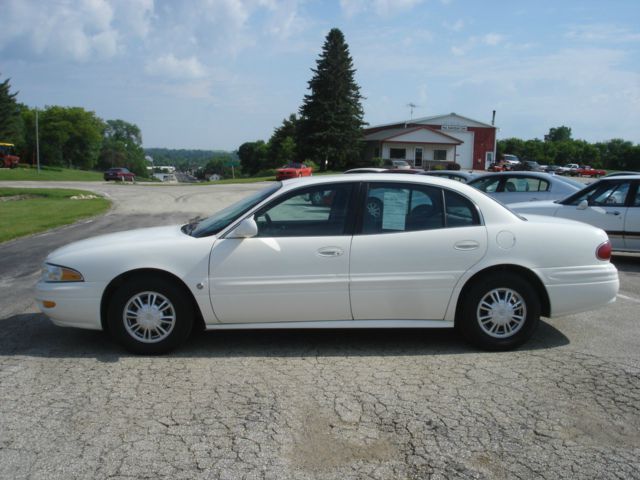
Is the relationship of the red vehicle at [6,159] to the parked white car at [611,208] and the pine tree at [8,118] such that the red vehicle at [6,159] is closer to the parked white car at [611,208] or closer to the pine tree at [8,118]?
the pine tree at [8,118]

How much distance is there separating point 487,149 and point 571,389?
Result: 236ft

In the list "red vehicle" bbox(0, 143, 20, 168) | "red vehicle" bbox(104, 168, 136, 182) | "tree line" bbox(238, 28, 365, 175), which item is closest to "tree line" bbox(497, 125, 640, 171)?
"tree line" bbox(238, 28, 365, 175)

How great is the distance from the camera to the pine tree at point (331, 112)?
6081 cm

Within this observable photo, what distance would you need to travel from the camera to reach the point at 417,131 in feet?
213

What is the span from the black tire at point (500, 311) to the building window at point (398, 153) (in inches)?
2436

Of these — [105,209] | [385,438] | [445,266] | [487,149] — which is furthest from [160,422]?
[487,149]

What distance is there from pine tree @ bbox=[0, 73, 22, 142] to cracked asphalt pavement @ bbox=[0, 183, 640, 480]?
83601 mm

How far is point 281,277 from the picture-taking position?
5270mm

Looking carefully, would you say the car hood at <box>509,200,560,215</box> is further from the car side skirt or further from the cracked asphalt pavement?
the car side skirt

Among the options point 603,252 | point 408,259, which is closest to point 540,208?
point 603,252

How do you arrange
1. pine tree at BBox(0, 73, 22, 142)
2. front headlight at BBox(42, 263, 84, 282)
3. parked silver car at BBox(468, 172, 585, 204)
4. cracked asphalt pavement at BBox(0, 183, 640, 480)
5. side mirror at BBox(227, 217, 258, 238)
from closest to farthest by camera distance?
cracked asphalt pavement at BBox(0, 183, 640, 480), side mirror at BBox(227, 217, 258, 238), front headlight at BBox(42, 263, 84, 282), parked silver car at BBox(468, 172, 585, 204), pine tree at BBox(0, 73, 22, 142)

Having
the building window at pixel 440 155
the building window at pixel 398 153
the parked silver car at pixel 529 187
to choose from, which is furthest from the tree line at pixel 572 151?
the parked silver car at pixel 529 187

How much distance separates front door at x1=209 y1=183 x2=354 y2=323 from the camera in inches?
207

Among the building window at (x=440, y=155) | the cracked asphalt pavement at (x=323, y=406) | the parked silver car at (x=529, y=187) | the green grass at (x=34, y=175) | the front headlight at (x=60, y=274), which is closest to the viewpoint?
the cracked asphalt pavement at (x=323, y=406)
